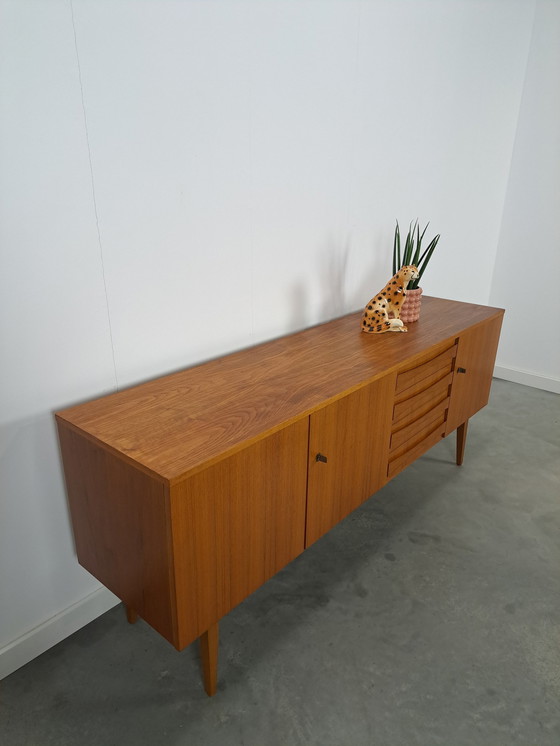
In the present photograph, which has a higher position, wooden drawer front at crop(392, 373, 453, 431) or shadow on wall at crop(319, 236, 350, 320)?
shadow on wall at crop(319, 236, 350, 320)

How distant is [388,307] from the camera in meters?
1.84

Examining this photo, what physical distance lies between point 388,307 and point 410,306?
139 mm

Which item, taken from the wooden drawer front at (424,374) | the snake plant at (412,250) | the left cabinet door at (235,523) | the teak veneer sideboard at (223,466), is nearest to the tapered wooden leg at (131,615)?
the teak veneer sideboard at (223,466)

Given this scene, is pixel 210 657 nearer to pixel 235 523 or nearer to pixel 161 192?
pixel 235 523

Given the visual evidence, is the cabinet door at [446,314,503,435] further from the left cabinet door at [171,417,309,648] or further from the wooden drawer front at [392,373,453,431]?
the left cabinet door at [171,417,309,648]

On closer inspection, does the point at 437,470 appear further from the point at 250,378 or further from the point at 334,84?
the point at 334,84

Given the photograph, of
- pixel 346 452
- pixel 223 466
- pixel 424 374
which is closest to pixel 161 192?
pixel 223 466

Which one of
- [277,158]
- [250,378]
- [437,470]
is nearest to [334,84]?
[277,158]

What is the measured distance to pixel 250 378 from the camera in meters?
1.43

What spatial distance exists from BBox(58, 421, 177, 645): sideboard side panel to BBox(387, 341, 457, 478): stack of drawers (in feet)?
2.72

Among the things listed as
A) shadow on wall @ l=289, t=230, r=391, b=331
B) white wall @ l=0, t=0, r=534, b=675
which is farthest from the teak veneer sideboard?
shadow on wall @ l=289, t=230, r=391, b=331

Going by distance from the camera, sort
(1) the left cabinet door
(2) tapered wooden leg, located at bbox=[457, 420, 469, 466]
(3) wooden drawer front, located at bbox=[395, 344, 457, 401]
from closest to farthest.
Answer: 1. (1) the left cabinet door
2. (3) wooden drawer front, located at bbox=[395, 344, 457, 401]
3. (2) tapered wooden leg, located at bbox=[457, 420, 469, 466]

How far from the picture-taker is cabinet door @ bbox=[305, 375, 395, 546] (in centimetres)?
133

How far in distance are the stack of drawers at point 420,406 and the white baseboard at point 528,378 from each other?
4.86 ft
